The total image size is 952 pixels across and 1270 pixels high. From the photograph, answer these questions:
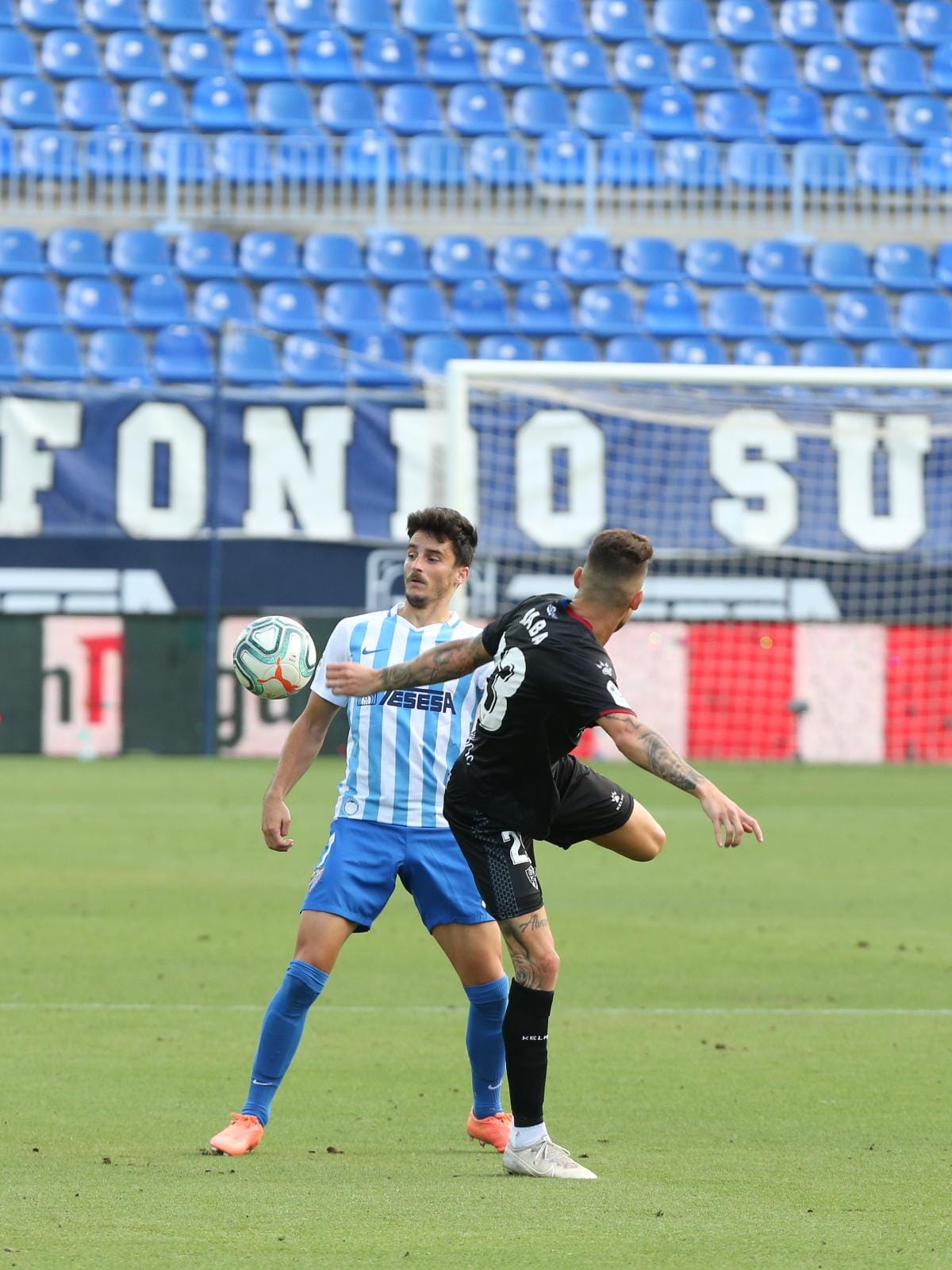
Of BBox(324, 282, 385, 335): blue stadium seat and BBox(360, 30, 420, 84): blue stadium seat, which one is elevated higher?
BBox(360, 30, 420, 84): blue stadium seat

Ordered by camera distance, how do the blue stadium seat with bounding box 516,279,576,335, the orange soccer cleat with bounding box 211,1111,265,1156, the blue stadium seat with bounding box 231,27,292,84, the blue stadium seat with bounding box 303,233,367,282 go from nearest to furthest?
1. the orange soccer cleat with bounding box 211,1111,265,1156
2. the blue stadium seat with bounding box 516,279,576,335
3. the blue stadium seat with bounding box 303,233,367,282
4. the blue stadium seat with bounding box 231,27,292,84

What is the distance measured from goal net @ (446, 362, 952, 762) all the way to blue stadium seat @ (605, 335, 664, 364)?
9.95 ft

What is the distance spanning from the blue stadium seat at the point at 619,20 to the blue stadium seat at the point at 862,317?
18.3ft

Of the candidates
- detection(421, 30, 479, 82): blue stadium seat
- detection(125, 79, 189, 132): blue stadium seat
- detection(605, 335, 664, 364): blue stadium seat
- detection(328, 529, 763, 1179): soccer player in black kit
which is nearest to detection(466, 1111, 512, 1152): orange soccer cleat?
detection(328, 529, 763, 1179): soccer player in black kit

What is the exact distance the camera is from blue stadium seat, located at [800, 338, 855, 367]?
85.9ft

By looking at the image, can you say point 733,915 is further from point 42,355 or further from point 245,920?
point 42,355

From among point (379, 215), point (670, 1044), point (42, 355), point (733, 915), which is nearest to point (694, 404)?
point (379, 215)

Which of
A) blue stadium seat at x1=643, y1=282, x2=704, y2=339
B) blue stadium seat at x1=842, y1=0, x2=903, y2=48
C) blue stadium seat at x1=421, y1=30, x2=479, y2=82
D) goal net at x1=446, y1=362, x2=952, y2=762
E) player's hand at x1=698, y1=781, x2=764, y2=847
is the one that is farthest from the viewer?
blue stadium seat at x1=842, y1=0, x2=903, y2=48

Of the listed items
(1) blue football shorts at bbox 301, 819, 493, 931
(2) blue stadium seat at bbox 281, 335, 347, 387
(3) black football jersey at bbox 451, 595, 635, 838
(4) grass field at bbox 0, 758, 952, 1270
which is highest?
(2) blue stadium seat at bbox 281, 335, 347, 387

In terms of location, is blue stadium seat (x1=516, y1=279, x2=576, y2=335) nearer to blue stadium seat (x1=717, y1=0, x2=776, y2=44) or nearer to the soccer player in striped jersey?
blue stadium seat (x1=717, y1=0, x2=776, y2=44)

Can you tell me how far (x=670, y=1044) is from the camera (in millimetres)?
7531

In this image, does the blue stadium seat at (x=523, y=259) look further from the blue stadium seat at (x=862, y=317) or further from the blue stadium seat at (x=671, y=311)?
the blue stadium seat at (x=862, y=317)

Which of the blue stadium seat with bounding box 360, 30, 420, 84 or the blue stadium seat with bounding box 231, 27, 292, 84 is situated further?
the blue stadium seat with bounding box 360, 30, 420, 84

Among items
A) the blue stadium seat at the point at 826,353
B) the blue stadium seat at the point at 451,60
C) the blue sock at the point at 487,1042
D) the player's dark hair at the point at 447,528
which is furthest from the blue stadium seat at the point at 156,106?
the blue sock at the point at 487,1042
